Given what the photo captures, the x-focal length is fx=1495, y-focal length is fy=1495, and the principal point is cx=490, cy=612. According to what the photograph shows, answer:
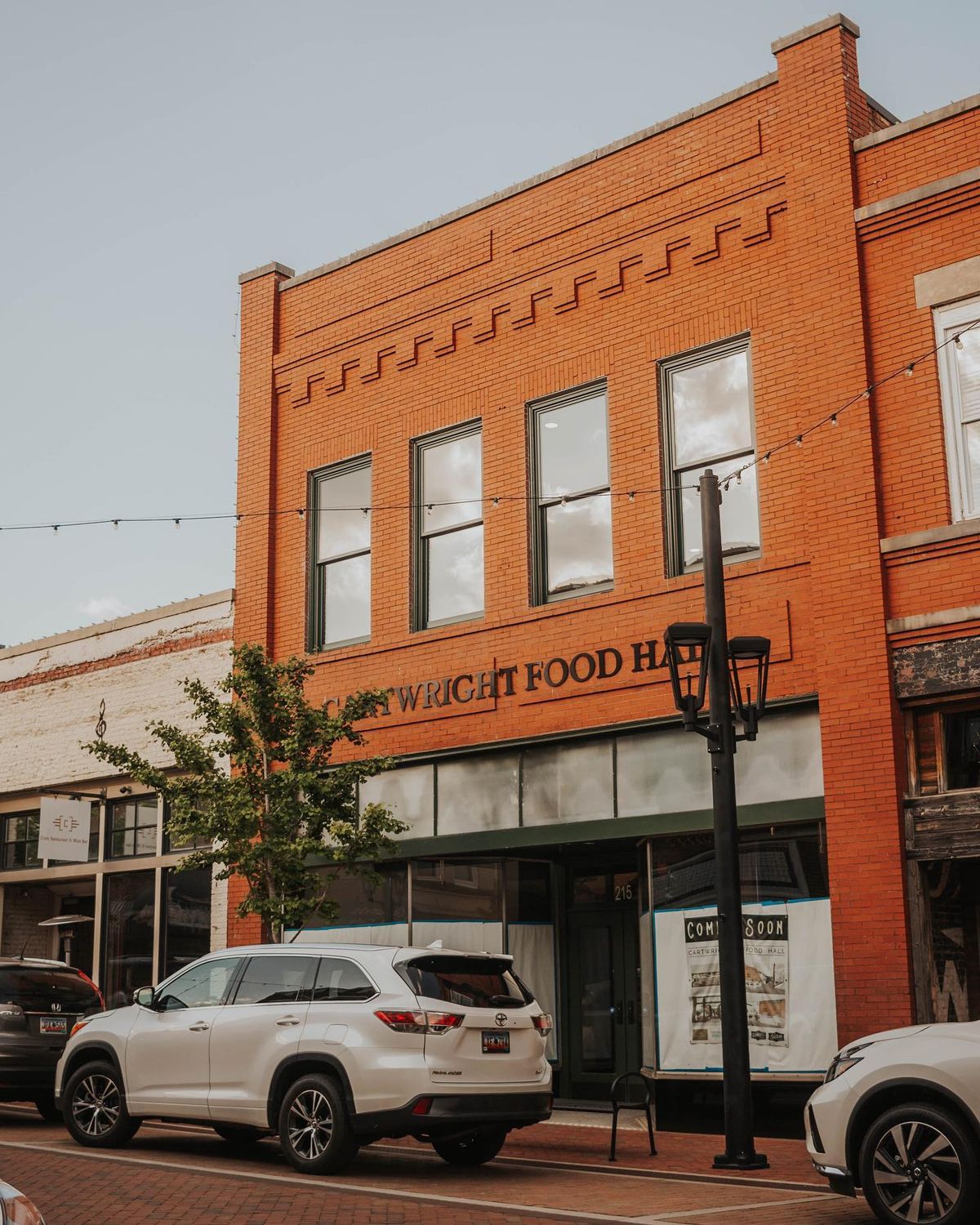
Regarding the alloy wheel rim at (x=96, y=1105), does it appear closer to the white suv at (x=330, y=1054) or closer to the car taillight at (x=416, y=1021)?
the white suv at (x=330, y=1054)

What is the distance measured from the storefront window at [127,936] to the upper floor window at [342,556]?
473 cm

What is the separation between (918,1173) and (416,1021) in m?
3.85

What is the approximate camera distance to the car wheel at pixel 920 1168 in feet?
→ 26.2

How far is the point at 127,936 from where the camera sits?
68.4 ft

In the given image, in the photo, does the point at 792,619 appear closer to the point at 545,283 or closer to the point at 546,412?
the point at 546,412

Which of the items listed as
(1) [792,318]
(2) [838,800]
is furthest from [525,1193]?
(1) [792,318]

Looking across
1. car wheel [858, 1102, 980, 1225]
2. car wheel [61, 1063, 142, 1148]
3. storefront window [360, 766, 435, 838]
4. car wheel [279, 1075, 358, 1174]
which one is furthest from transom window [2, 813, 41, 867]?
car wheel [858, 1102, 980, 1225]

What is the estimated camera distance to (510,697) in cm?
1650

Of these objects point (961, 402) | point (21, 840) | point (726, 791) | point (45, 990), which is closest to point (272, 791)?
point (45, 990)

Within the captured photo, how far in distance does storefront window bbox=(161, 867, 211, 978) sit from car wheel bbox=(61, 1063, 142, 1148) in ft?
21.5

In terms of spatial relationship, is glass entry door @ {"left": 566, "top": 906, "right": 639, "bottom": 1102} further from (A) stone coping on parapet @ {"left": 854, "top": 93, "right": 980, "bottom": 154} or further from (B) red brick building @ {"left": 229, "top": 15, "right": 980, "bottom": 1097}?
(A) stone coping on parapet @ {"left": 854, "top": 93, "right": 980, "bottom": 154}

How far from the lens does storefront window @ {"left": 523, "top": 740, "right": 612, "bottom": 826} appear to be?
15.6m

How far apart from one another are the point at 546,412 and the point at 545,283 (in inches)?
59.1

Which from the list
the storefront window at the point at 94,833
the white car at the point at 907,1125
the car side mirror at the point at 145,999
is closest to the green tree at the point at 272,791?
the car side mirror at the point at 145,999
